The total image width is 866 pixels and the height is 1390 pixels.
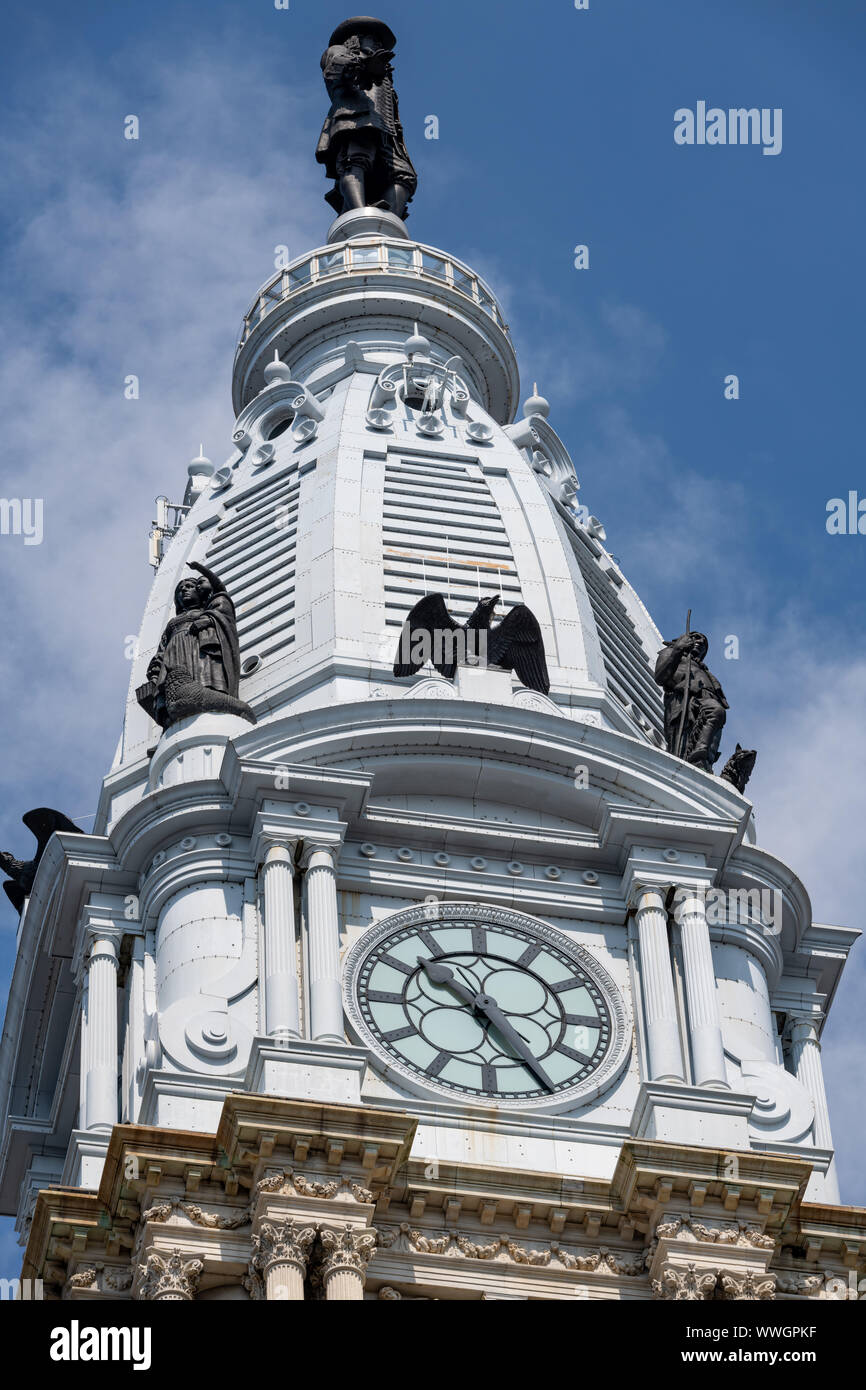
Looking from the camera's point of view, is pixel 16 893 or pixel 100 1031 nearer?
pixel 100 1031

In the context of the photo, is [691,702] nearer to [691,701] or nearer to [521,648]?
[691,701]

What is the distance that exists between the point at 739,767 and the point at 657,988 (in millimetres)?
8629

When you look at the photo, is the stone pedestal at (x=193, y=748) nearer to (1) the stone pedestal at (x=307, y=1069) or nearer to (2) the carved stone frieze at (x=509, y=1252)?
(1) the stone pedestal at (x=307, y=1069)

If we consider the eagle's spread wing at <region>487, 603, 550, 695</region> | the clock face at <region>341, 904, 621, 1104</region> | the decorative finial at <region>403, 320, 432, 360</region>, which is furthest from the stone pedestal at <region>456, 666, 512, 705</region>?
the decorative finial at <region>403, 320, 432, 360</region>

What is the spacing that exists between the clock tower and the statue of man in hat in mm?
15710

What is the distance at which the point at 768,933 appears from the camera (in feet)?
218

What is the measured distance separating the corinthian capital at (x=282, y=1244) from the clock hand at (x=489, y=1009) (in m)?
6.82

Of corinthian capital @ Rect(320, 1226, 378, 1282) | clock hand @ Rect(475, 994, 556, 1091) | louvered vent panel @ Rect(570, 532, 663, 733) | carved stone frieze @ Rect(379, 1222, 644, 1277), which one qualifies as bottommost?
corinthian capital @ Rect(320, 1226, 378, 1282)

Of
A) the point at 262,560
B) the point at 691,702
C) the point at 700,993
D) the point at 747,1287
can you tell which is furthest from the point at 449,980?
the point at 262,560

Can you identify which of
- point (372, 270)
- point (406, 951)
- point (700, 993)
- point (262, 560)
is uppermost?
point (372, 270)

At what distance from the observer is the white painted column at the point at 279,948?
60906 millimetres

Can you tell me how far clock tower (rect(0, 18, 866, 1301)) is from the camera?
5759cm

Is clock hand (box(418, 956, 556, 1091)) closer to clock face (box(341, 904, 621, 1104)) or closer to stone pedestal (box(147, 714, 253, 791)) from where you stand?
→ clock face (box(341, 904, 621, 1104))

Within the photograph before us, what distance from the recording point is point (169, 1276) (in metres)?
56.0
